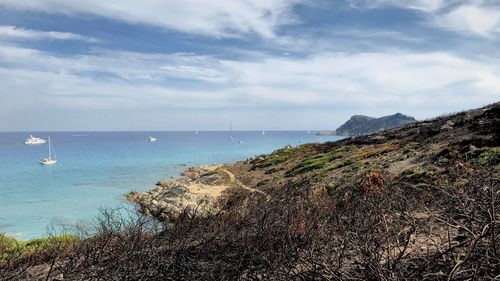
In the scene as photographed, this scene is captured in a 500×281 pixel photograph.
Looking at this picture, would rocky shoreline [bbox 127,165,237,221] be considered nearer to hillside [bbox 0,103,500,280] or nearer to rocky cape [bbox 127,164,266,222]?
rocky cape [bbox 127,164,266,222]

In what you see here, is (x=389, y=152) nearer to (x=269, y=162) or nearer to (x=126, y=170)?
(x=269, y=162)

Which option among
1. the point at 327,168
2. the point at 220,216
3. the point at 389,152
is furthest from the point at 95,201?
the point at 220,216

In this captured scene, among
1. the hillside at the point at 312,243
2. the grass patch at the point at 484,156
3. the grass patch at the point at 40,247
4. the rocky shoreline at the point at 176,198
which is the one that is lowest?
the rocky shoreline at the point at 176,198

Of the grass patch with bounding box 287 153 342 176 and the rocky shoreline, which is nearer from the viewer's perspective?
the rocky shoreline

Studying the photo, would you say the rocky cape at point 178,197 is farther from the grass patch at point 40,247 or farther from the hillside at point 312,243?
the hillside at point 312,243

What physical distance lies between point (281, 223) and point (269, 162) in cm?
3815

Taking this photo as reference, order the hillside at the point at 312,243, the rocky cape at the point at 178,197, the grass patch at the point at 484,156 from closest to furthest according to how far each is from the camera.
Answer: the hillside at the point at 312,243 < the grass patch at the point at 484,156 < the rocky cape at the point at 178,197

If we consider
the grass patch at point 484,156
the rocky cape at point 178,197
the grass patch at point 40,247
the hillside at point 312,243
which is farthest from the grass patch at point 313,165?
the grass patch at point 40,247

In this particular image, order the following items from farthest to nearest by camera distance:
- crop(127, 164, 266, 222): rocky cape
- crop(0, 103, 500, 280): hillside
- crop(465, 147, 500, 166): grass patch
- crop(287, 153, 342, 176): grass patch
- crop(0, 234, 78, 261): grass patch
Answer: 1. crop(287, 153, 342, 176): grass patch
2. crop(127, 164, 266, 222): rocky cape
3. crop(465, 147, 500, 166): grass patch
4. crop(0, 234, 78, 261): grass patch
5. crop(0, 103, 500, 280): hillside

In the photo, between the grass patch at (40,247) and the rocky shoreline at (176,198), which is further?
the rocky shoreline at (176,198)

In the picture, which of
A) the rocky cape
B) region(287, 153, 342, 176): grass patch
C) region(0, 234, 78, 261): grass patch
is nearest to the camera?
region(0, 234, 78, 261): grass patch

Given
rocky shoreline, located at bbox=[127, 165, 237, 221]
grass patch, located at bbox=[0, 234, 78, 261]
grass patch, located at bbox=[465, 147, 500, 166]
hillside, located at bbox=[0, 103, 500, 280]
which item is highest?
grass patch, located at bbox=[465, 147, 500, 166]

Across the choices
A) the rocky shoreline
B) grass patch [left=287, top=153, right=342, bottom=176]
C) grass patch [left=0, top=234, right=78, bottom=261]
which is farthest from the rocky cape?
grass patch [left=0, top=234, right=78, bottom=261]

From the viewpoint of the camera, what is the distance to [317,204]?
11.8 meters
